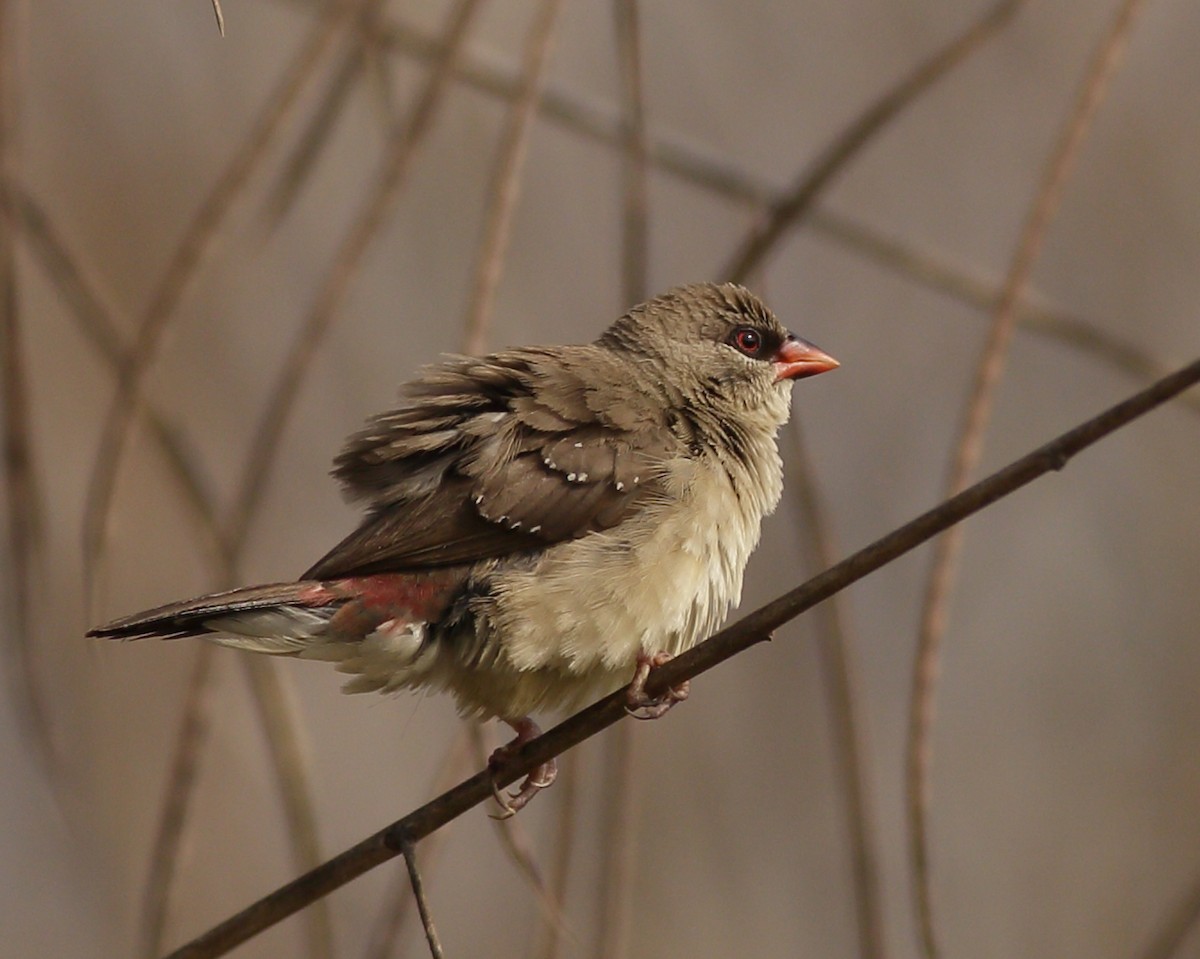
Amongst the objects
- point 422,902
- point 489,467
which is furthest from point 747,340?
point 422,902

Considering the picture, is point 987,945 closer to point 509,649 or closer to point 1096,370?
point 1096,370

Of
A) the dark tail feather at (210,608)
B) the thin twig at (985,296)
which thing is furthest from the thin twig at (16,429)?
the thin twig at (985,296)

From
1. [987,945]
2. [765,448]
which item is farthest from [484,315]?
[987,945]

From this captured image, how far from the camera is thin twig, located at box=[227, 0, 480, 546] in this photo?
2916mm

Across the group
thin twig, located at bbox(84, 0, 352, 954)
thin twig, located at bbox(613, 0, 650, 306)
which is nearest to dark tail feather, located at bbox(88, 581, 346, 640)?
thin twig, located at bbox(84, 0, 352, 954)

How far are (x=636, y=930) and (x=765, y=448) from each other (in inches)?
145

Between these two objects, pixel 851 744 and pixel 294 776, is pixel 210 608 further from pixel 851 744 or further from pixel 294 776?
pixel 851 744

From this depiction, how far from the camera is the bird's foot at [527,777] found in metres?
3.11

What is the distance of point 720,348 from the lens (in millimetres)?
4047

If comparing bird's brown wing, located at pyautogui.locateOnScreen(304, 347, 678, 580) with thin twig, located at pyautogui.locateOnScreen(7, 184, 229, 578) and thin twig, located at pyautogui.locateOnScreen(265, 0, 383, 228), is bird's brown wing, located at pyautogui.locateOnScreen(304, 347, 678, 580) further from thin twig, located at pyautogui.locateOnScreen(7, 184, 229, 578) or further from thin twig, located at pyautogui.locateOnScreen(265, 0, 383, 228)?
thin twig, located at pyautogui.locateOnScreen(265, 0, 383, 228)

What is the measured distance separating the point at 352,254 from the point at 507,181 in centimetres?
34

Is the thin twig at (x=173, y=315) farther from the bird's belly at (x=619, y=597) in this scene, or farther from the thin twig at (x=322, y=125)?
the bird's belly at (x=619, y=597)

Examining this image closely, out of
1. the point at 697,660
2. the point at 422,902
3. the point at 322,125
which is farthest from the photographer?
the point at 322,125

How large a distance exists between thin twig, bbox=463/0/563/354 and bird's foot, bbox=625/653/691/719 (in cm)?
72
